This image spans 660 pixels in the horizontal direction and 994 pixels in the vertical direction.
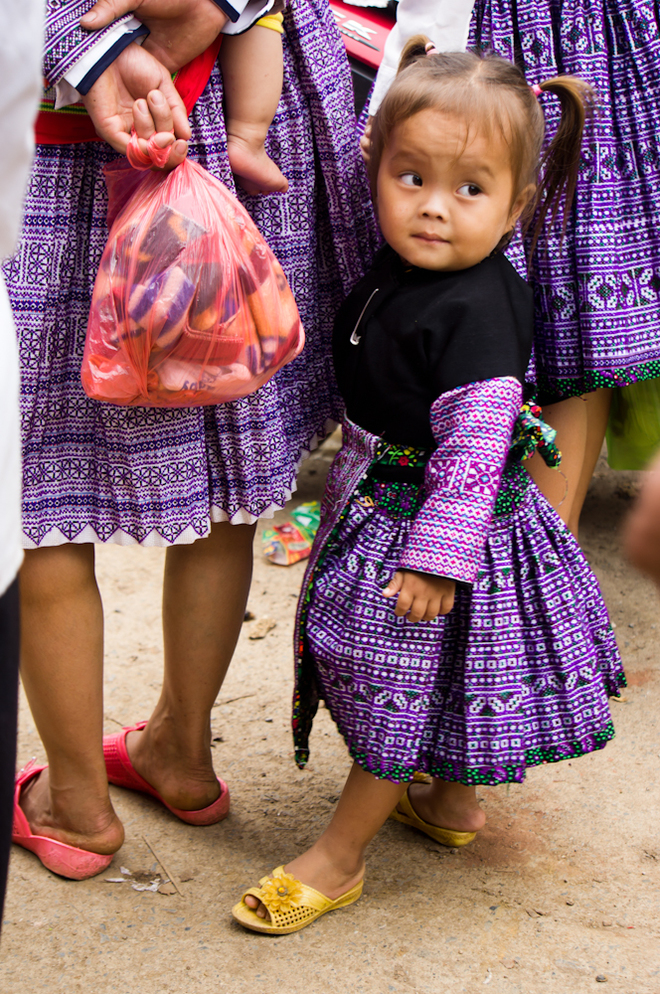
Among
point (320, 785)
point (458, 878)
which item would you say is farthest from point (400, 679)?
point (320, 785)

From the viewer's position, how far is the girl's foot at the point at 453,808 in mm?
1851

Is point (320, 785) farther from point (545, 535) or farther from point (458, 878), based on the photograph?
point (545, 535)

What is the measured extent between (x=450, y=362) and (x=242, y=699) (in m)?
1.26

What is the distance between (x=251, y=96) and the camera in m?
1.50

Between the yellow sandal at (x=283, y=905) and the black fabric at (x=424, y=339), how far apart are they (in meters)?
0.81

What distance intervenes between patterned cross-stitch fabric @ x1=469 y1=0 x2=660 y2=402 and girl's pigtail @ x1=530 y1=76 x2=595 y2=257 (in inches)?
2.7

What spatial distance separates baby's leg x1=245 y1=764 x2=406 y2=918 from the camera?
1663 millimetres

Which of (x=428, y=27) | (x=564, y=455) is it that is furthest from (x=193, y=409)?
(x=564, y=455)

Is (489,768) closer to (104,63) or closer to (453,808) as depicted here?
(453,808)

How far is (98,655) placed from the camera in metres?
1.73

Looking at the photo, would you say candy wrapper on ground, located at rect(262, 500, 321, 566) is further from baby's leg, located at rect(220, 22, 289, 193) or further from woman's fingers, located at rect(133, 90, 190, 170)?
woman's fingers, located at rect(133, 90, 190, 170)

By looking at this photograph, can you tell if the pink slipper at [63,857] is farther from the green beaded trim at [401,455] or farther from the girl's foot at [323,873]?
the green beaded trim at [401,455]

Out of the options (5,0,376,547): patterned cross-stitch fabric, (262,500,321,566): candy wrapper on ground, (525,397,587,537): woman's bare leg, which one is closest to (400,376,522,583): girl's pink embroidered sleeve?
(5,0,376,547): patterned cross-stitch fabric

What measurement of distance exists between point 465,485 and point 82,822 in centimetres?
99
